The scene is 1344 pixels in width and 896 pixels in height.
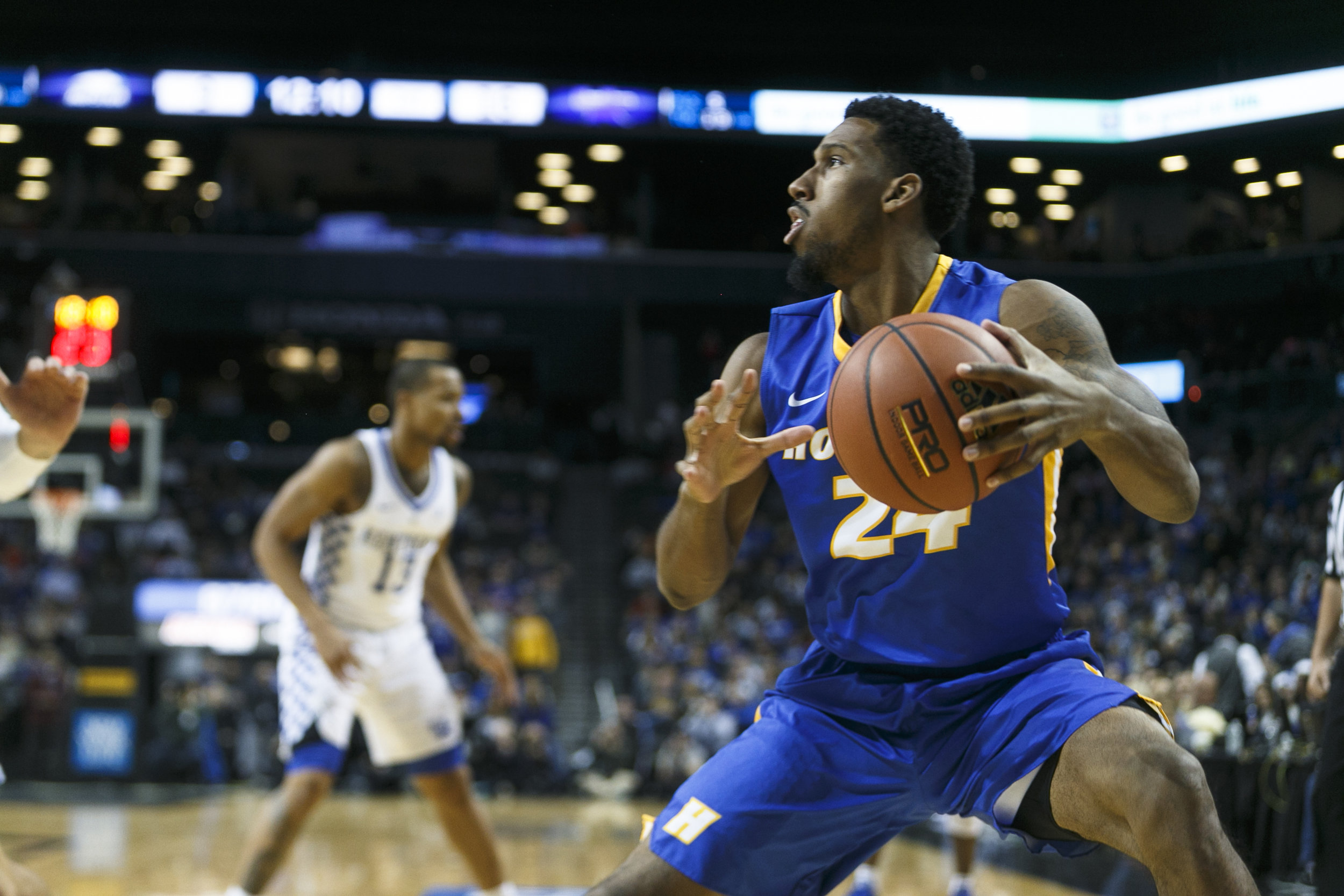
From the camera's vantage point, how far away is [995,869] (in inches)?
271

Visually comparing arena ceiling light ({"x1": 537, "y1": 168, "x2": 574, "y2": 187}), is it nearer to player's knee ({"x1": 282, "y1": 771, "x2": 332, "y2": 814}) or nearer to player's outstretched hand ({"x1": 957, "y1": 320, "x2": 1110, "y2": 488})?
player's knee ({"x1": 282, "y1": 771, "x2": 332, "y2": 814})

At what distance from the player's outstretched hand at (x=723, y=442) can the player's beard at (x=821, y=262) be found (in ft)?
A: 1.06

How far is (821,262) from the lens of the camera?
243cm

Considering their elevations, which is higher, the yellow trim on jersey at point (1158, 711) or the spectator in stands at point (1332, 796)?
the yellow trim on jersey at point (1158, 711)

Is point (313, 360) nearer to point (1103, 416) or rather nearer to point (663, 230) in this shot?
point (663, 230)

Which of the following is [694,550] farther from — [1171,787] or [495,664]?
[495,664]

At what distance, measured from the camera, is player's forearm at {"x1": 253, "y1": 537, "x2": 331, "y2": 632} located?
4297mm

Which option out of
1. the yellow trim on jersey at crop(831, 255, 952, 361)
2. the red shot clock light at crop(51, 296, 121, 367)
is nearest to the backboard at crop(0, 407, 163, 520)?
the red shot clock light at crop(51, 296, 121, 367)

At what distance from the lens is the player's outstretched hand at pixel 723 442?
7.23 feet

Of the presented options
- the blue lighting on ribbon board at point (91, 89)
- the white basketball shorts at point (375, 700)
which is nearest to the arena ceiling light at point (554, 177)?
the blue lighting on ribbon board at point (91, 89)

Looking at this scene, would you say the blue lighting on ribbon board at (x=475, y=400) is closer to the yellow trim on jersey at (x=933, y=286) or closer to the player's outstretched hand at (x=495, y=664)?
the player's outstretched hand at (x=495, y=664)

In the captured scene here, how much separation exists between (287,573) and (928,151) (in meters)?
2.97

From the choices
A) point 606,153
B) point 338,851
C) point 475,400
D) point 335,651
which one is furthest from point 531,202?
point 335,651

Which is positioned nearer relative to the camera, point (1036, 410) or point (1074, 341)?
point (1036, 410)
